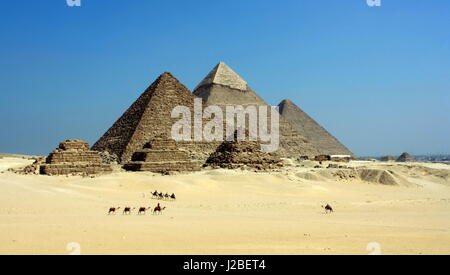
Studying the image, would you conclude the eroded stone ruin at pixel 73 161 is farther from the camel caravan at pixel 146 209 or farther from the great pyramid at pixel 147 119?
Answer: the camel caravan at pixel 146 209

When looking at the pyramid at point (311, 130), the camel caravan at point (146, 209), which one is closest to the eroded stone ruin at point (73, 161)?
the camel caravan at point (146, 209)

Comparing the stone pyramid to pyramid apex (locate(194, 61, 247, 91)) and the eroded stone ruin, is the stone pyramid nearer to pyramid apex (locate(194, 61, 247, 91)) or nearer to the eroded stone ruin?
the eroded stone ruin

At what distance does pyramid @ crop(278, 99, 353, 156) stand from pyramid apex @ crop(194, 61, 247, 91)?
483 inches

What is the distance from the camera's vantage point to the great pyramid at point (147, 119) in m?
37.5

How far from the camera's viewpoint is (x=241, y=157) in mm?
32250

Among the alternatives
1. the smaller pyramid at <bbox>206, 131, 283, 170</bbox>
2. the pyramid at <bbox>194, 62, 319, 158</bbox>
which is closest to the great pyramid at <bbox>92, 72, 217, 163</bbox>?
the smaller pyramid at <bbox>206, 131, 283, 170</bbox>

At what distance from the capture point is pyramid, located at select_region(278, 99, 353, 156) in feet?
234

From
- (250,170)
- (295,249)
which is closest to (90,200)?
(295,249)

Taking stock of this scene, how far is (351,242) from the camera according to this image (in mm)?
7652

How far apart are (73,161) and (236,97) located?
36.6 m

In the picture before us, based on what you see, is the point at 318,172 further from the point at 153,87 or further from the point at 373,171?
the point at 153,87

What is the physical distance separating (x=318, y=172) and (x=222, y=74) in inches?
1358

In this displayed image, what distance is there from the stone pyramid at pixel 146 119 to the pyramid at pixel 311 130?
107 ft

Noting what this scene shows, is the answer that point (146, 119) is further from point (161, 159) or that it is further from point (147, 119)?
point (161, 159)
